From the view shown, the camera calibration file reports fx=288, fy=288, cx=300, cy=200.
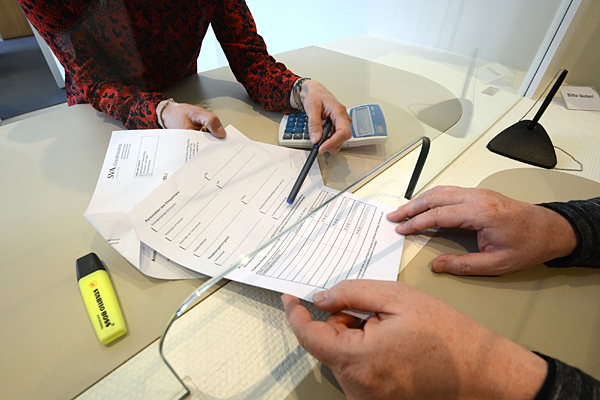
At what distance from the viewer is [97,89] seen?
0.55 m

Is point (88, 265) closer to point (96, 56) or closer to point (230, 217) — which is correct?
point (230, 217)

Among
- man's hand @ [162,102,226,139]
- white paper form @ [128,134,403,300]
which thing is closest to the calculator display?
white paper form @ [128,134,403,300]

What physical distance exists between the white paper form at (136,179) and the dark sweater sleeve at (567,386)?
37cm

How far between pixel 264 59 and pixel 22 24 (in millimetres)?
450

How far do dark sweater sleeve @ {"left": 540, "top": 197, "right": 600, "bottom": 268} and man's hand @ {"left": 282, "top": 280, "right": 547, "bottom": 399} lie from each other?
19cm

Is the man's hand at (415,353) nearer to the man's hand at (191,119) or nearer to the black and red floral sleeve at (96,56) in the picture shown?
the man's hand at (191,119)

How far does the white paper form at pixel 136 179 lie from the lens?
1.09 feet

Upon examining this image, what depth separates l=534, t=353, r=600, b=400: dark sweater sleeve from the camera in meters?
0.26

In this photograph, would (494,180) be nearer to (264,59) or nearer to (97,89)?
(264,59)

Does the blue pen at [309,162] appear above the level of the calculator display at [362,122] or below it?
below

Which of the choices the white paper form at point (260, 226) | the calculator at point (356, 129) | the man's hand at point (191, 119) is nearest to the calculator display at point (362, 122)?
the calculator at point (356, 129)

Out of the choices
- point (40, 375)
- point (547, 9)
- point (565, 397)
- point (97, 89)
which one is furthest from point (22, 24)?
point (547, 9)

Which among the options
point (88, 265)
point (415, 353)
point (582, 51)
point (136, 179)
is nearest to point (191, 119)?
point (136, 179)

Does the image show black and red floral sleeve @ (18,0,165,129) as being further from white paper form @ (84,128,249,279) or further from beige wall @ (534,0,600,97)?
beige wall @ (534,0,600,97)
